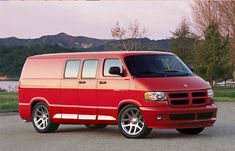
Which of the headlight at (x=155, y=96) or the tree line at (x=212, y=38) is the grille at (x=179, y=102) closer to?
the headlight at (x=155, y=96)

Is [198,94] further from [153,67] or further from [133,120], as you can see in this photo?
[133,120]

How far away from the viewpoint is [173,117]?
1479 centimetres

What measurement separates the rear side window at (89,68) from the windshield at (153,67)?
2.78 feet

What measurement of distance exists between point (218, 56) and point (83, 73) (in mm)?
45708

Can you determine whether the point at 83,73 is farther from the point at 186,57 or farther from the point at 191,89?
the point at 186,57

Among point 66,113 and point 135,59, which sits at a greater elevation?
point 135,59

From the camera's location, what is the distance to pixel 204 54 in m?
60.8

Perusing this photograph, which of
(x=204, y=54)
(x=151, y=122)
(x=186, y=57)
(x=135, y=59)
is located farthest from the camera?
(x=186, y=57)

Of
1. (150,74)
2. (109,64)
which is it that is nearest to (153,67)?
(150,74)

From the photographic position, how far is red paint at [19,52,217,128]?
48.6ft

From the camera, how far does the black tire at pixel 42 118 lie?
1706cm

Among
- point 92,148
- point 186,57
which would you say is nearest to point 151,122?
point 92,148

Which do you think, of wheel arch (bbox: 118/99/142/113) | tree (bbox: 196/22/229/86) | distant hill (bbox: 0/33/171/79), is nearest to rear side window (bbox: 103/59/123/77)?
wheel arch (bbox: 118/99/142/113)

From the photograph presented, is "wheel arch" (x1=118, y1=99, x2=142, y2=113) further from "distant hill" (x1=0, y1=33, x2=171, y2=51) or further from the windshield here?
"distant hill" (x1=0, y1=33, x2=171, y2=51)
